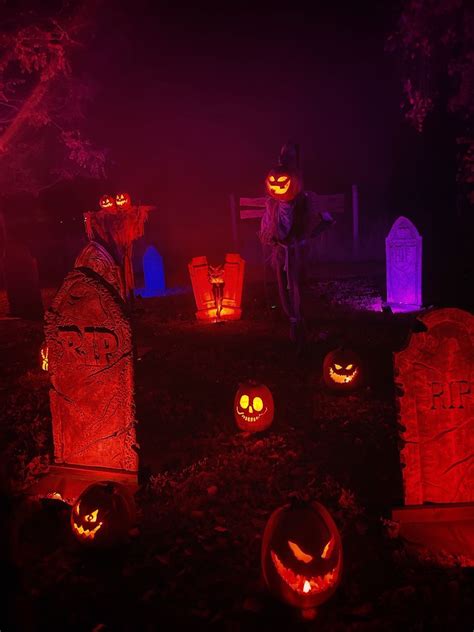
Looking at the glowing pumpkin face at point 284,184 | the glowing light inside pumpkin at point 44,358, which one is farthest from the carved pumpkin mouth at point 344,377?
the glowing light inside pumpkin at point 44,358

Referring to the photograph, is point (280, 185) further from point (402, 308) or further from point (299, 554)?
point (402, 308)

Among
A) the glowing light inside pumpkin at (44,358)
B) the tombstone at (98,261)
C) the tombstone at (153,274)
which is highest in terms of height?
the tombstone at (98,261)

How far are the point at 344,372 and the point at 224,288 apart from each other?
6.30m

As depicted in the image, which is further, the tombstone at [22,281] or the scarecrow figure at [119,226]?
the tombstone at [22,281]

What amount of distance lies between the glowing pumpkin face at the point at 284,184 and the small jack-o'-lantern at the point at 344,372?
2887mm

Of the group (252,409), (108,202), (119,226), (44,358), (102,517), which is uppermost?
(108,202)

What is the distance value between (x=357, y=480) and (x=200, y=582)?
1821 mm

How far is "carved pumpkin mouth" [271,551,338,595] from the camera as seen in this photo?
3037 millimetres

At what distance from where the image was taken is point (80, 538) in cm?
375

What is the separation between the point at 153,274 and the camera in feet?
59.3

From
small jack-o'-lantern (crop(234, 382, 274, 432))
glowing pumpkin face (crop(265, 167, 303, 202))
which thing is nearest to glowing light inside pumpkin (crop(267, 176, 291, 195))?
glowing pumpkin face (crop(265, 167, 303, 202))

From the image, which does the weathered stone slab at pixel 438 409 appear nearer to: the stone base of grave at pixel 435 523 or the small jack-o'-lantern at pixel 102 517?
the stone base of grave at pixel 435 523

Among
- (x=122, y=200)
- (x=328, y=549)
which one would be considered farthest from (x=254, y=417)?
(x=122, y=200)

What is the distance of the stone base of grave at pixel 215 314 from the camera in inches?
490
